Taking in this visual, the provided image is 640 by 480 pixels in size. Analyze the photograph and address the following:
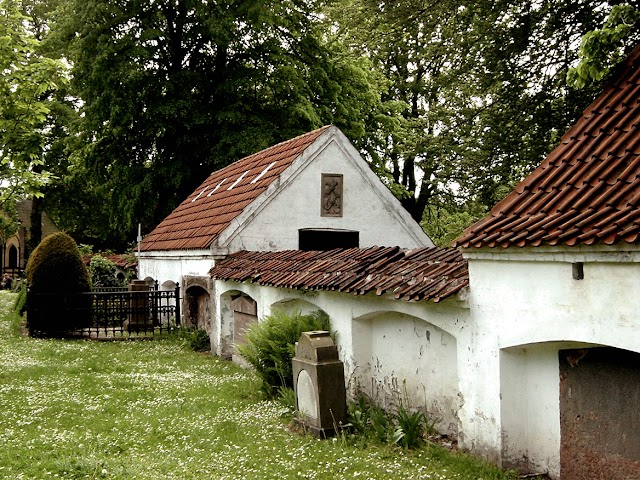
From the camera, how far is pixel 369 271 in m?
9.20

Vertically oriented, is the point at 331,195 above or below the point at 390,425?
above

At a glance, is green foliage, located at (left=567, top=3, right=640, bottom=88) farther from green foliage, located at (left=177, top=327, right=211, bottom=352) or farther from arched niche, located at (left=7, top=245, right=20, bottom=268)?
arched niche, located at (left=7, top=245, right=20, bottom=268)

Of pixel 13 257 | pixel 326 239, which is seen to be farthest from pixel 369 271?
pixel 13 257

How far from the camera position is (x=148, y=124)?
25172 millimetres

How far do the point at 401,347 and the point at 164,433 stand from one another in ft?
10.8

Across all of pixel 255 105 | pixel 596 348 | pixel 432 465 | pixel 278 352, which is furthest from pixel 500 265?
pixel 255 105

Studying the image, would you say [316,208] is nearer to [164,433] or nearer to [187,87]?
[164,433]

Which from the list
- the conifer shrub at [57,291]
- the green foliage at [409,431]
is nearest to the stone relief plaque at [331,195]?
the conifer shrub at [57,291]

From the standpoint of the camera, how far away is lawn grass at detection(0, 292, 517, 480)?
271 inches

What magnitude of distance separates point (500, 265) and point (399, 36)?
7015 mm

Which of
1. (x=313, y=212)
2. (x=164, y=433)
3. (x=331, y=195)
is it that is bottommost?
(x=164, y=433)

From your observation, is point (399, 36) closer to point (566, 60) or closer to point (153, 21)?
point (566, 60)

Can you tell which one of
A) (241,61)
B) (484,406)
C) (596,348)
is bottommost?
(484,406)

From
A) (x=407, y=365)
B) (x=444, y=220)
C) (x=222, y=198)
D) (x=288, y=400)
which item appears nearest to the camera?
(x=407, y=365)
